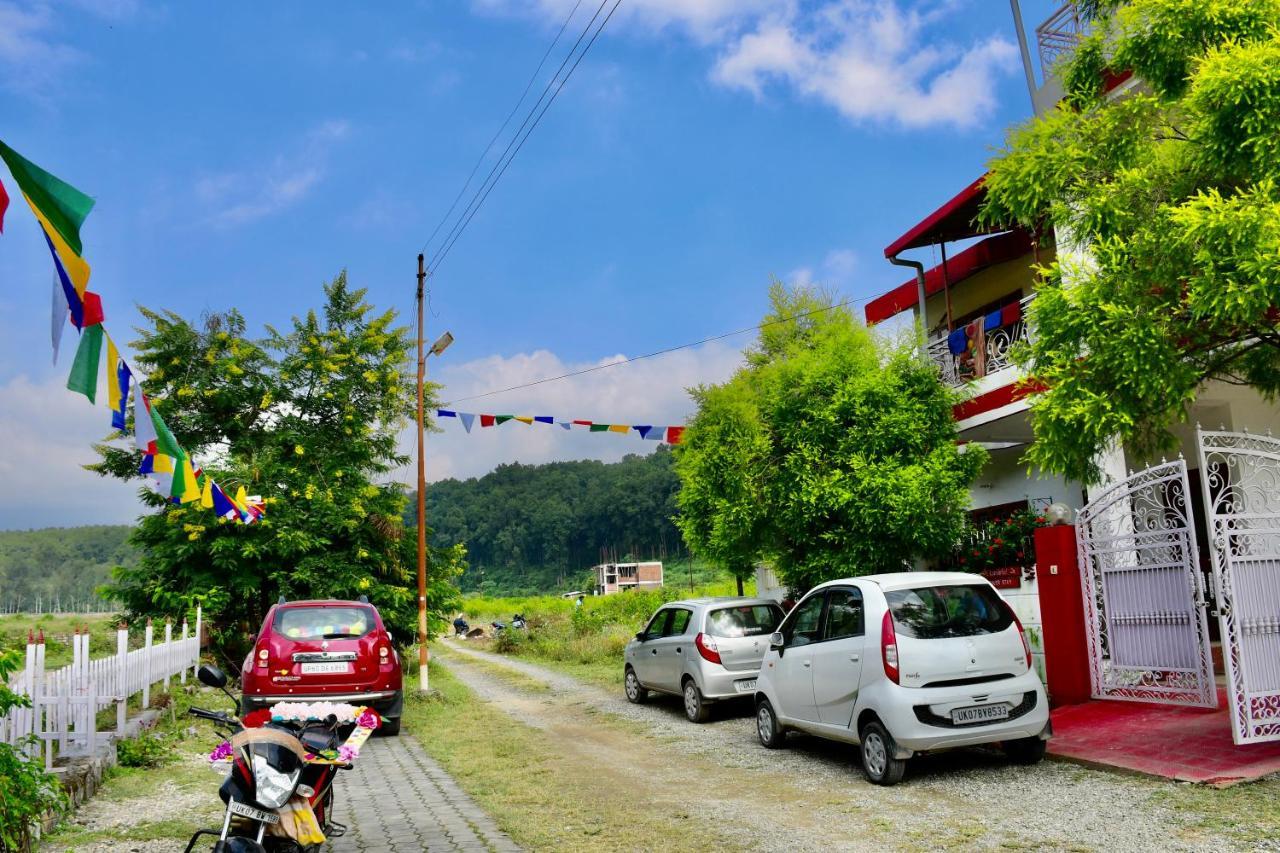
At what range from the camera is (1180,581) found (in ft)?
29.5

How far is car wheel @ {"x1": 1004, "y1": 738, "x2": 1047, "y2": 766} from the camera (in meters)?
8.08

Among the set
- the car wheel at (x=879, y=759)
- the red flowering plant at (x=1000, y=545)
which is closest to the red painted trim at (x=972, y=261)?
the red flowering plant at (x=1000, y=545)

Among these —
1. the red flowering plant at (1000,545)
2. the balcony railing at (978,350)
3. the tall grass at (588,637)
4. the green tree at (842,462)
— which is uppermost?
the balcony railing at (978,350)

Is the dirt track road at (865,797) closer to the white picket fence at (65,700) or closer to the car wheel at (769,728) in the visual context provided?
the car wheel at (769,728)

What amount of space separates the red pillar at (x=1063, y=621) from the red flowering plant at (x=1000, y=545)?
210 centimetres

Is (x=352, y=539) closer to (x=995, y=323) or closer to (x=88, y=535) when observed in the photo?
(x=995, y=323)

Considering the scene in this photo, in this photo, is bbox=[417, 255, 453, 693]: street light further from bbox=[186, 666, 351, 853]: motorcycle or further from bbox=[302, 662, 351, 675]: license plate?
bbox=[186, 666, 351, 853]: motorcycle

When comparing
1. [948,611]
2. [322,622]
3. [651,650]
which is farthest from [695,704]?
[948,611]

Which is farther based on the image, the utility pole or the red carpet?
the utility pole

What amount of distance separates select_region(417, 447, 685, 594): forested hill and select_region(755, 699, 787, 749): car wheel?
73663 millimetres

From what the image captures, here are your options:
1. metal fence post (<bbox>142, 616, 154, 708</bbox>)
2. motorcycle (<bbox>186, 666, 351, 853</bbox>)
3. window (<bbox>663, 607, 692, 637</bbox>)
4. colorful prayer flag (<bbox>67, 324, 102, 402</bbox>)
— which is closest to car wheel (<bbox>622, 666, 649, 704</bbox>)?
window (<bbox>663, 607, 692, 637</bbox>)

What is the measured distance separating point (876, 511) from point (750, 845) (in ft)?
25.5

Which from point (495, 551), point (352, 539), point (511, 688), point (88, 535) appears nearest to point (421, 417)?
point (352, 539)

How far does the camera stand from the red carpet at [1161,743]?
7.19 meters
